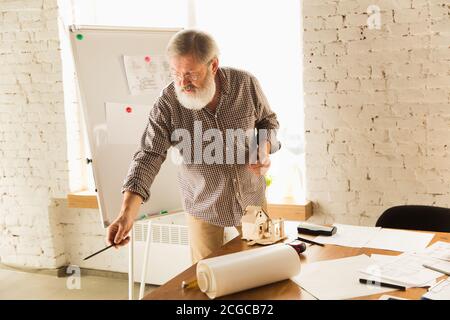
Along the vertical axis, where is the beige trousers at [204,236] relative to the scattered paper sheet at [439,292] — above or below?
below

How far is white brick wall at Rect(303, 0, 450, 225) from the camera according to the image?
8.71 ft

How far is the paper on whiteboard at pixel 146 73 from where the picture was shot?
270 cm

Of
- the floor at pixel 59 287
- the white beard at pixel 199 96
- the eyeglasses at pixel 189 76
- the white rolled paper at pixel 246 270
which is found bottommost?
the floor at pixel 59 287

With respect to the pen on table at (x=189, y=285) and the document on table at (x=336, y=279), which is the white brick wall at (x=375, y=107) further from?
the pen on table at (x=189, y=285)

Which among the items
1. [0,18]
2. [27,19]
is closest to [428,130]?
[27,19]

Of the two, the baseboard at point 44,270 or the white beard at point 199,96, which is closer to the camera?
the white beard at point 199,96

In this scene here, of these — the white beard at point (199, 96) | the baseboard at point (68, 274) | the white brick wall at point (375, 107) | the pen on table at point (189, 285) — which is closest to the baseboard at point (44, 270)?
the baseboard at point (68, 274)

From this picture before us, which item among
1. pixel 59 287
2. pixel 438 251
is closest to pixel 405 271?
pixel 438 251

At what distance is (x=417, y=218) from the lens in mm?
2145

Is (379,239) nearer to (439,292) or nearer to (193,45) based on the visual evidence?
(439,292)

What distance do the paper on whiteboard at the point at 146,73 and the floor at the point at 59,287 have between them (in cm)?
145

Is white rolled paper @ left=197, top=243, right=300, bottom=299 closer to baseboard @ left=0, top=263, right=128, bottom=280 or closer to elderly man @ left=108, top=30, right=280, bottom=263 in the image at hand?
elderly man @ left=108, top=30, right=280, bottom=263

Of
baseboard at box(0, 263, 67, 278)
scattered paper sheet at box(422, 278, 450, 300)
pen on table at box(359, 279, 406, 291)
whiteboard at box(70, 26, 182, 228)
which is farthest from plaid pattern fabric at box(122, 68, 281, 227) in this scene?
baseboard at box(0, 263, 67, 278)
